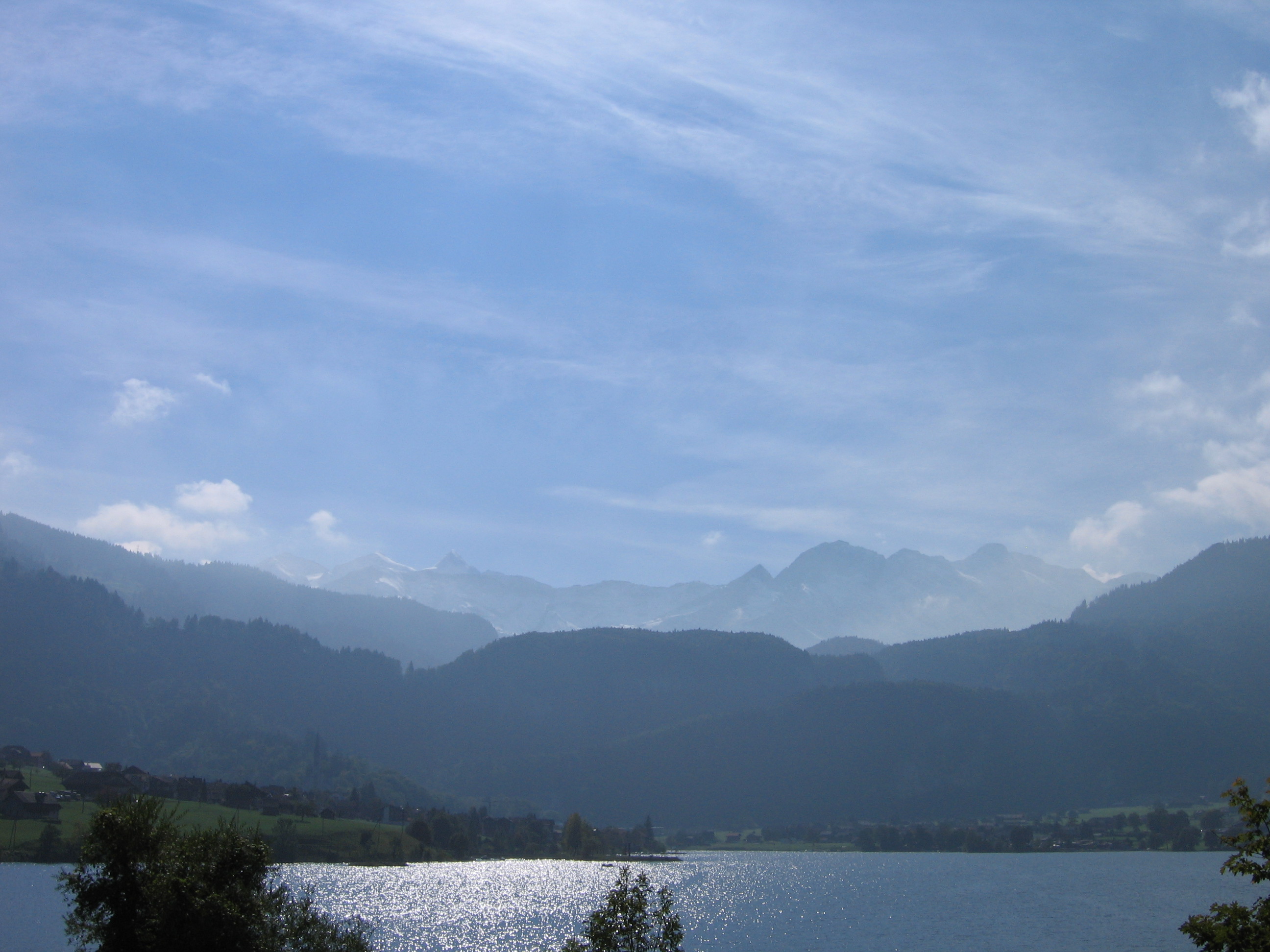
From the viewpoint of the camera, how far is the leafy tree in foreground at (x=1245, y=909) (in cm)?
2955

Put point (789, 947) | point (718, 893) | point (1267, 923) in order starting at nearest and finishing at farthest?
point (1267, 923), point (789, 947), point (718, 893)

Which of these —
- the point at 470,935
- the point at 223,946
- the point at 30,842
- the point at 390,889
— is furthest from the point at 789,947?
the point at 30,842

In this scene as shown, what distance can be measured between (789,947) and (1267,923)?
10469 centimetres

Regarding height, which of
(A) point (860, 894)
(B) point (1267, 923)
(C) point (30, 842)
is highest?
(B) point (1267, 923)

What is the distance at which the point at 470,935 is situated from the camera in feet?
435

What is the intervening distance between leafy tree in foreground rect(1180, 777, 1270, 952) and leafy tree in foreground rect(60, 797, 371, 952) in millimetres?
33777

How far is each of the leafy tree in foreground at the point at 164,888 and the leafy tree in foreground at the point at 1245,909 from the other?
33777 mm

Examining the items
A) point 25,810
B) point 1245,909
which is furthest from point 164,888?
point 25,810

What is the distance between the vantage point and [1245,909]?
3103cm

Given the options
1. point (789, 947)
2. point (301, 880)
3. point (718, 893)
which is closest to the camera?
point (789, 947)

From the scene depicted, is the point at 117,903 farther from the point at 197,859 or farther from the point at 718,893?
the point at 718,893

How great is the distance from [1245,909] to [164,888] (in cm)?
3786

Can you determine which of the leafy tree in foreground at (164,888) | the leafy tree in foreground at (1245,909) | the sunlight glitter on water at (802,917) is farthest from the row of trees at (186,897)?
the sunlight glitter on water at (802,917)

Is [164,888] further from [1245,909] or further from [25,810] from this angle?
[25,810]
